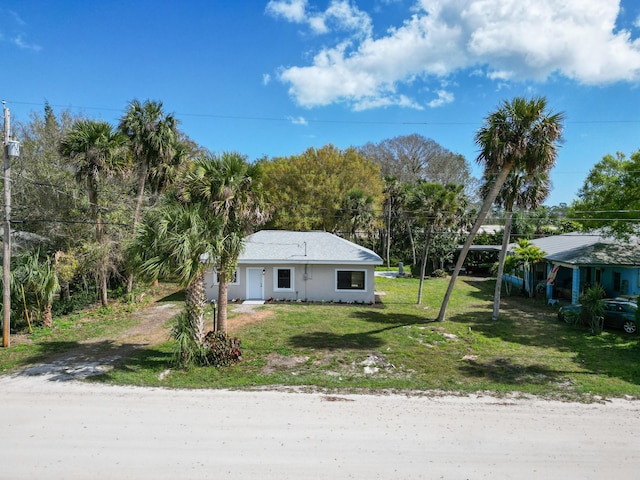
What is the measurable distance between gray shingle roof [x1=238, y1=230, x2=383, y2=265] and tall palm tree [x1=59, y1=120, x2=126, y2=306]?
7.41 metres

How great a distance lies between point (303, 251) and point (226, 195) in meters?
11.2

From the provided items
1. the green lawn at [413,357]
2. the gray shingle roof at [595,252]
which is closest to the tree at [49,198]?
the green lawn at [413,357]

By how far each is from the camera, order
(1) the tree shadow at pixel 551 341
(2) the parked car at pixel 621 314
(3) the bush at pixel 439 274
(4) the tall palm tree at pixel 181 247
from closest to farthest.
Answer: (4) the tall palm tree at pixel 181 247 < (1) the tree shadow at pixel 551 341 < (2) the parked car at pixel 621 314 < (3) the bush at pixel 439 274

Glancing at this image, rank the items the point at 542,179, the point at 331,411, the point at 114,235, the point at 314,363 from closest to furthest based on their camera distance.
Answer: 1. the point at 331,411
2. the point at 314,363
3. the point at 542,179
4. the point at 114,235

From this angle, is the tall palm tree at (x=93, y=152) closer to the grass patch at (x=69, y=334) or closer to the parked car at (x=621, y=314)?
the grass patch at (x=69, y=334)

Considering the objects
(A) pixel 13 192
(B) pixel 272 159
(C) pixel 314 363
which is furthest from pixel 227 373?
(B) pixel 272 159

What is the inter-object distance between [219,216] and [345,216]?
2637 centimetres

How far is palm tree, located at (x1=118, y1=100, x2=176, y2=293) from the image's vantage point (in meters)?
21.0

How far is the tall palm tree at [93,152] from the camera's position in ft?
59.3

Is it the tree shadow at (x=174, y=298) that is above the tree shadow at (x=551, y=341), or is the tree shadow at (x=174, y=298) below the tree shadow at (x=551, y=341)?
above

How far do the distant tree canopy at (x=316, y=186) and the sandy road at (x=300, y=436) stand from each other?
2729 cm

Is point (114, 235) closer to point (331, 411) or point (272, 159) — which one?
point (331, 411)

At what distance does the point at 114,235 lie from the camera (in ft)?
66.5

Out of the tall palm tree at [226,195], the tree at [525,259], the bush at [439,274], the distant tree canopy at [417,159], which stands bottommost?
the bush at [439,274]
